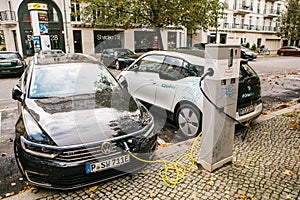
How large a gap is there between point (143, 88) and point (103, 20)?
11225mm

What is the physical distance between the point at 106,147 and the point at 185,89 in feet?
7.51

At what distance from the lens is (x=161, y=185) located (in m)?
3.21

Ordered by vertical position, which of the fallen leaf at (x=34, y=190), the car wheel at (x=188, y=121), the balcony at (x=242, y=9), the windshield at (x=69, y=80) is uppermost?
the balcony at (x=242, y=9)

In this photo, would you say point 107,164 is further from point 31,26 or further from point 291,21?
point 291,21

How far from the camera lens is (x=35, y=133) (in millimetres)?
3037

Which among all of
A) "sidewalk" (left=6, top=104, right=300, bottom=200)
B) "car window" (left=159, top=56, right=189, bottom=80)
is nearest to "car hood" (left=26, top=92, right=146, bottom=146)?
"sidewalk" (left=6, top=104, right=300, bottom=200)

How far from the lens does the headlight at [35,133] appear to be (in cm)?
292

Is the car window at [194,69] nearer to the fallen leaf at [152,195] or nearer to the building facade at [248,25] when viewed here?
the fallen leaf at [152,195]

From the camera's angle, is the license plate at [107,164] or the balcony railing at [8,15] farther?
the balcony railing at [8,15]

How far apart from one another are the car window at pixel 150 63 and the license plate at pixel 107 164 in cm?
288

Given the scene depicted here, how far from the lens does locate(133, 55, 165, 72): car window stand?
5.60 meters

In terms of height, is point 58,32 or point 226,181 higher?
point 58,32

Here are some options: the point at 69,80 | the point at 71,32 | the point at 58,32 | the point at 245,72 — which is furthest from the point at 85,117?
the point at 58,32

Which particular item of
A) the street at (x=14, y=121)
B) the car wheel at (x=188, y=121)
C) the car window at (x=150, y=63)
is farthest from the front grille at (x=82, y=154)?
the car window at (x=150, y=63)
